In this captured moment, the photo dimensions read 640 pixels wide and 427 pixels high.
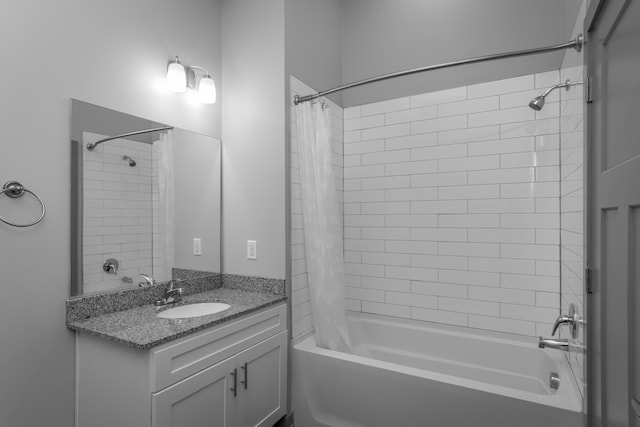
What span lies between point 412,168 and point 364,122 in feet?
1.88

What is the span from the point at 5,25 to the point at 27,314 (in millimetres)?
1217

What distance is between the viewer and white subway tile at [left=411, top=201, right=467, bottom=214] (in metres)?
2.41

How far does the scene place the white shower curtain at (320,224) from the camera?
224 cm

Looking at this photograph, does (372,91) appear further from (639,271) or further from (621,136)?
(639,271)

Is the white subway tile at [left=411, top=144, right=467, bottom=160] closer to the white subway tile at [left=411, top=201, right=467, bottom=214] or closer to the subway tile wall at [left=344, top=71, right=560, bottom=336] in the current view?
the subway tile wall at [left=344, top=71, right=560, bottom=336]

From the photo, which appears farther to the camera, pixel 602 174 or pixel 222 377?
pixel 222 377

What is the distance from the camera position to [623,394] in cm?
102

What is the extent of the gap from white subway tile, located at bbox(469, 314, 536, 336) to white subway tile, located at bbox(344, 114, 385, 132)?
5.30 feet

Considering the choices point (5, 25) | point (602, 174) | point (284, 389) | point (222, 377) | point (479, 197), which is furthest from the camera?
point (479, 197)

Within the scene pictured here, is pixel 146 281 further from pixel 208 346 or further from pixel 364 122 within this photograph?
pixel 364 122

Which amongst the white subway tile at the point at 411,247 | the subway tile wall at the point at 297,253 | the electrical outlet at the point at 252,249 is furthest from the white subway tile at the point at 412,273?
the electrical outlet at the point at 252,249

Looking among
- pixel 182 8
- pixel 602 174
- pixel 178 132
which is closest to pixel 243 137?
pixel 178 132

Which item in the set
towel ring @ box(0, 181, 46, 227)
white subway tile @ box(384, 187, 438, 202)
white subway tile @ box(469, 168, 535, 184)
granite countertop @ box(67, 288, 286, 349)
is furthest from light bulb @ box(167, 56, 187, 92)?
white subway tile @ box(469, 168, 535, 184)

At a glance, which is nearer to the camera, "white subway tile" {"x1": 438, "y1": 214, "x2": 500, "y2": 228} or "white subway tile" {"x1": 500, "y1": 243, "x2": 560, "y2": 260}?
"white subway tile" {"x1": 500, "y1": 243, "x2": 560, "y2": 260}
